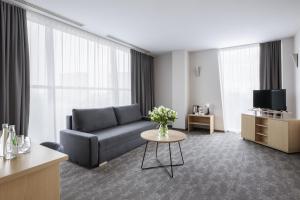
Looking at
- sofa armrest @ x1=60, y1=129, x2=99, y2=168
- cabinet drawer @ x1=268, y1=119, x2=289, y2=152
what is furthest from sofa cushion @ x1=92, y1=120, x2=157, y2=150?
cabinet drawer @ x1=268, y1=119, x2=289, y2=152

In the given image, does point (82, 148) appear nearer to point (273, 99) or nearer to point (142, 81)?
point (142, 81)

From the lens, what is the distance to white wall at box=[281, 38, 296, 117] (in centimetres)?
442

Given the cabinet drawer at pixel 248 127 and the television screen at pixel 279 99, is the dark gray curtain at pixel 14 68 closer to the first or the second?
the cabinet drawer at pixel 248 127

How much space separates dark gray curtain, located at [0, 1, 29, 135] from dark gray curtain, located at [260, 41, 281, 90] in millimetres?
5489

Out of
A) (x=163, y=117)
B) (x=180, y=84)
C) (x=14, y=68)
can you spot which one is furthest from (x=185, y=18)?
(x=14, y=68)

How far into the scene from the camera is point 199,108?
19.1 ft

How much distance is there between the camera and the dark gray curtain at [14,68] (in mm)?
2629

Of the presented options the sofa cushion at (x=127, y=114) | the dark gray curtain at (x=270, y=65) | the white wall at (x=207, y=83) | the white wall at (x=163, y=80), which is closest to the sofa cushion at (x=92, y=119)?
the sofa cushion at (x=127, y=114)

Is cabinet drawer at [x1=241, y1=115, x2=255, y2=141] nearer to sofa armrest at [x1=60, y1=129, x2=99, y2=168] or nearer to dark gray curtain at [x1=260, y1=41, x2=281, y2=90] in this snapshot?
dark gray curtain at [x1=260, y1=41, x2=281, y2=90]

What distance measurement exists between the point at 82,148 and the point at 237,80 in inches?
187

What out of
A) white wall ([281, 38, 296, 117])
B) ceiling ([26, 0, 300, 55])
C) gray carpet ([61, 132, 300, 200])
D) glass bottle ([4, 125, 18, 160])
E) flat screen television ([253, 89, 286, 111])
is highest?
ceiling ([26, 0, 300, 55])

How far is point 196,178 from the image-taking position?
8.41 feet

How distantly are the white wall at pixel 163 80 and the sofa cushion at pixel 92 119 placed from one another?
2.64m

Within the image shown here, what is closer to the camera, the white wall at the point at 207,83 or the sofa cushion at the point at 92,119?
the sofa cushion at the point at 92,119
